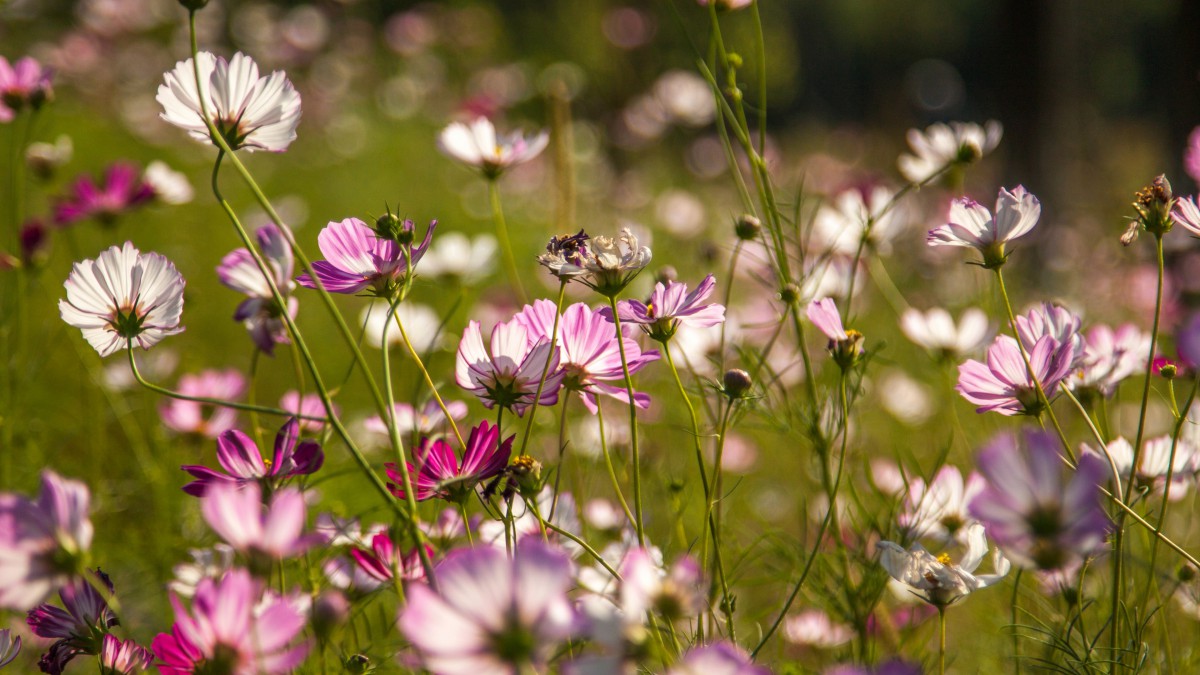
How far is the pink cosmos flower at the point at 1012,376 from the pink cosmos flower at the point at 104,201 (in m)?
0.91

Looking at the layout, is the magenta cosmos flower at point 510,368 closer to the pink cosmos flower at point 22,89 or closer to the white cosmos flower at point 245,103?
the white cosmos flower at point 245,103

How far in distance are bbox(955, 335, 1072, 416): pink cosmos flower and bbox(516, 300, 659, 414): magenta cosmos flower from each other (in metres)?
0.21

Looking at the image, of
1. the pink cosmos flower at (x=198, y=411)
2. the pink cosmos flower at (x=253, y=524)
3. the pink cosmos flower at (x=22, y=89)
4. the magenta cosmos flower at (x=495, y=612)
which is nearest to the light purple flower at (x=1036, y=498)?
the magenta cosmos flower at (x=495, y=612)

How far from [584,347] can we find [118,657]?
1.10 ft

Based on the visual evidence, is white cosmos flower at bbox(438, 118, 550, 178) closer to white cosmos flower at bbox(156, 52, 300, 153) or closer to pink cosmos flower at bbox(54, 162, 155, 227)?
white cosmos flower at bbox(156, 52, 300, 153)

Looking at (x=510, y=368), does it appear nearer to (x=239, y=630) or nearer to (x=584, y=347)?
(x=584, y=347)

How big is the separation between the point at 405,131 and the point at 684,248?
2.70 metres

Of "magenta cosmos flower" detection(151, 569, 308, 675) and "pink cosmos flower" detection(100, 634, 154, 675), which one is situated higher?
"magenta cosmos flower" detection(151, 569, 308, 675)

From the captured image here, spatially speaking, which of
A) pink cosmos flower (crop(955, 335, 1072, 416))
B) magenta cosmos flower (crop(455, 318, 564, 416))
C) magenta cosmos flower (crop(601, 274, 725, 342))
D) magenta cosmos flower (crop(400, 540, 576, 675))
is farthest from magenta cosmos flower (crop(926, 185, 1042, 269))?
magenta cosmos flower (crop(400, 540, 576, 675))

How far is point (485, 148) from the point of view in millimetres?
838

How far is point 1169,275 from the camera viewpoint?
1835mm

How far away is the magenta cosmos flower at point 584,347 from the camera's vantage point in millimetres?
567

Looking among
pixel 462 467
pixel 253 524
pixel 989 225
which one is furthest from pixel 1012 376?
pixel 253 524

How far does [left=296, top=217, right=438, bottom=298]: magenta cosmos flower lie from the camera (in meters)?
0.55
